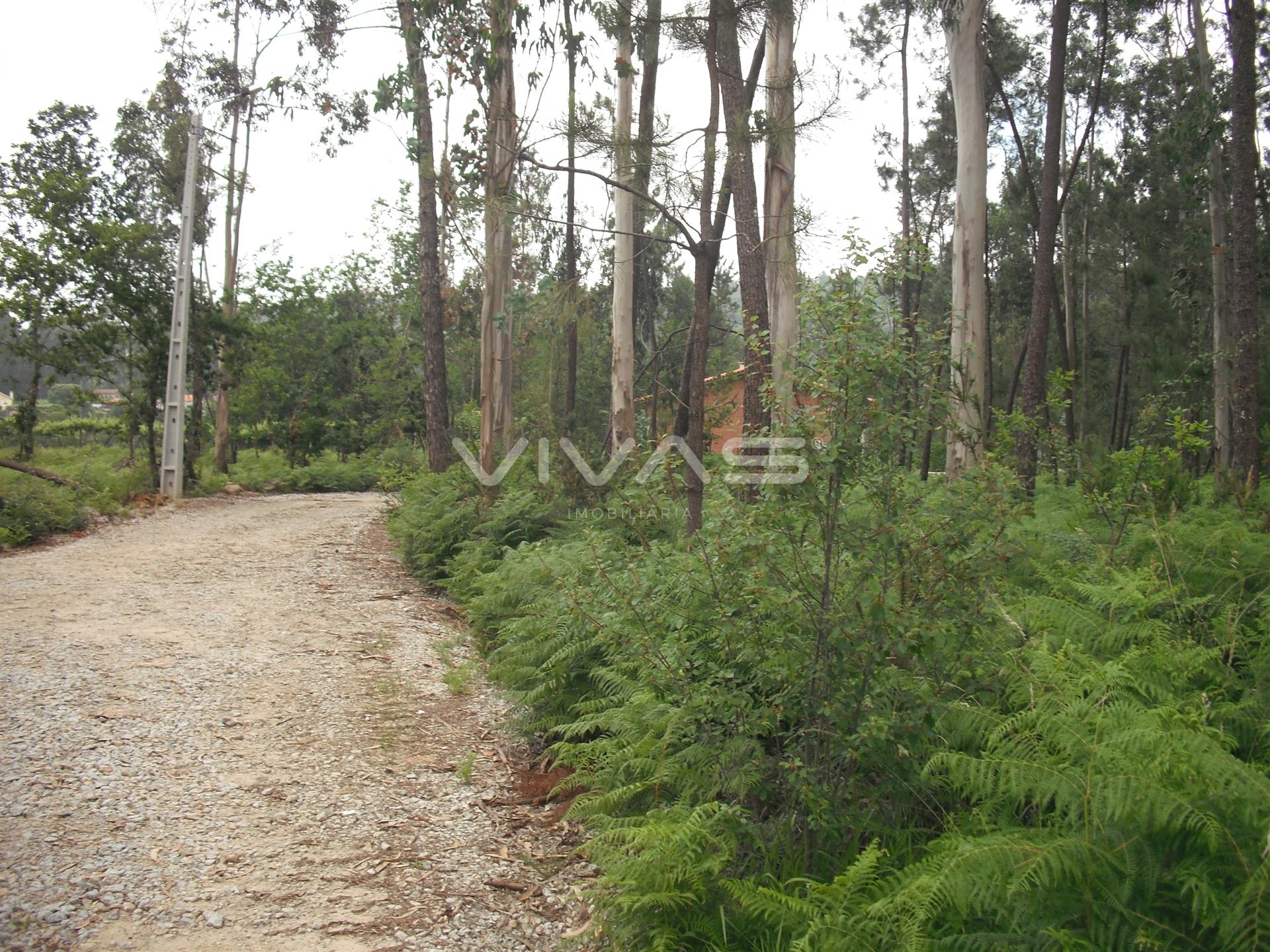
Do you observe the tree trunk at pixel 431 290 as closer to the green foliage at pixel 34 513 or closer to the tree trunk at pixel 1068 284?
the green foliage at pixel 34 513

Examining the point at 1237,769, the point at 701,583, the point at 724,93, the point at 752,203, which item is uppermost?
the point at 724,93

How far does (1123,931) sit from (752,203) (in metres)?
7.39

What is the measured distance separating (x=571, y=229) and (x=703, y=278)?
12623 mm

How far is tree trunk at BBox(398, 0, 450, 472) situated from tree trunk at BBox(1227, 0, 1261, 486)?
11535 mm

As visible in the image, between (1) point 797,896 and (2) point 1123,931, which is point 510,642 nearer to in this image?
(1) point 797,896

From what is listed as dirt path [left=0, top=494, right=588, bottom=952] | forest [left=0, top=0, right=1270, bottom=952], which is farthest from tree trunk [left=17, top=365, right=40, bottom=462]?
dirt path [left=0, top=494, right=588, bottom=952]

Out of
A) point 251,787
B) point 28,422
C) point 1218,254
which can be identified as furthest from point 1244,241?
point 28,422

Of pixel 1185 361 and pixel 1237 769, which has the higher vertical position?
pixel 1185 361

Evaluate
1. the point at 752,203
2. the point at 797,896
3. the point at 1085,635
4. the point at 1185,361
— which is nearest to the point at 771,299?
the point at 752,203

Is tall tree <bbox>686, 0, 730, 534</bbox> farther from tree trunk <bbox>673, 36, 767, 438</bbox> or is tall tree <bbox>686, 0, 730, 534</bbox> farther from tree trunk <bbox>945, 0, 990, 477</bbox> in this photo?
tree trunk <bbox>945, 0, 990, 477</bbox>

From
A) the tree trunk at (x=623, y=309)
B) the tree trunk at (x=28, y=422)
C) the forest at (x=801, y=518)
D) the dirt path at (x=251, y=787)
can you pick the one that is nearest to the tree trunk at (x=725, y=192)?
the forest at (x=801, y=518)

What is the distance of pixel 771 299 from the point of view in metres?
12.2

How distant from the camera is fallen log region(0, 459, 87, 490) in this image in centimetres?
1284

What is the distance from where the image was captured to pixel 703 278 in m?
8.76
